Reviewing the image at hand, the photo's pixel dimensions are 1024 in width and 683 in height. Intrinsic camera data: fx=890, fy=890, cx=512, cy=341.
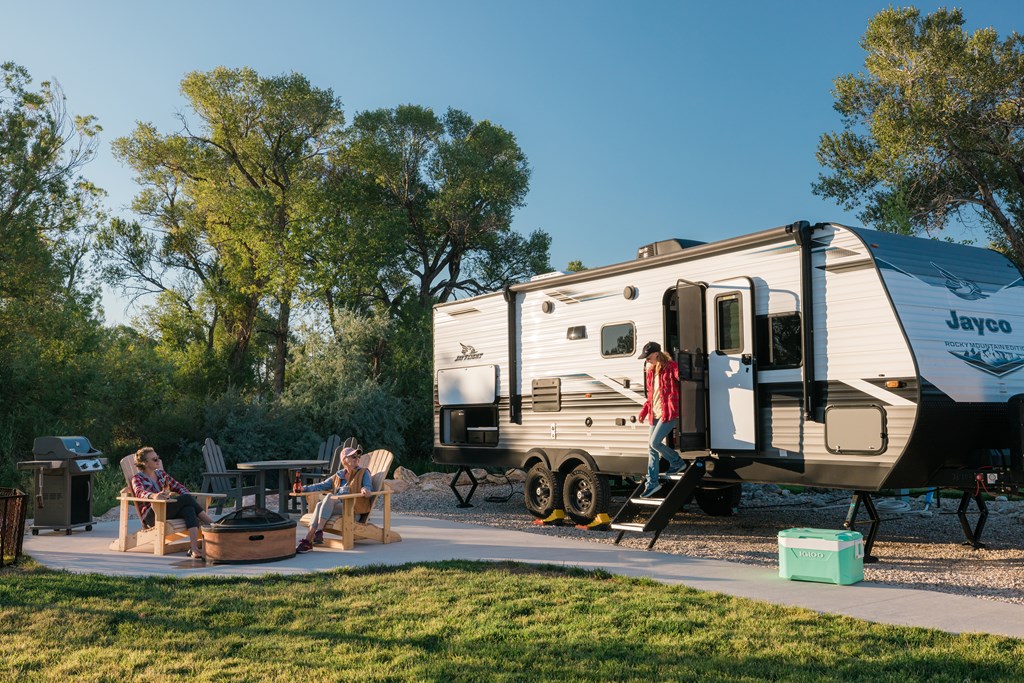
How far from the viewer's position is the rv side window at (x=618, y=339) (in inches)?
405

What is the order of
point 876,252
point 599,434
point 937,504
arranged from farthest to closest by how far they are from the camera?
point 937,504, point 599,434, point 876,252

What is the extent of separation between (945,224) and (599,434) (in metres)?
15.0

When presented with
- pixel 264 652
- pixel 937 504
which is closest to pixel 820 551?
pixel 264 652

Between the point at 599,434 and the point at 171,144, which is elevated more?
the point at 171,144

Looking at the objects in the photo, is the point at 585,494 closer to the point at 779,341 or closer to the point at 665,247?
the point at 665,247

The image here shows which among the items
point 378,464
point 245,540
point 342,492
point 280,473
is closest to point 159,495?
point 245,540

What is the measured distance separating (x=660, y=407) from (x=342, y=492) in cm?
342

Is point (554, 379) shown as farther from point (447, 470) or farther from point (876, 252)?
point (447, 470)

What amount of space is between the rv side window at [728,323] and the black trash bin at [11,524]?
6817 mm

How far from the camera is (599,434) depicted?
10711mm

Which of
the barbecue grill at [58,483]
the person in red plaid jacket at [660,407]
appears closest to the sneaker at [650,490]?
the person in red plaid jacket at [660,407]

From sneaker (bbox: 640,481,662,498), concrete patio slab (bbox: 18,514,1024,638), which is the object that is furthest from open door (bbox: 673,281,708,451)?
concrete patio slab (bbox: 18,514,1024,638)

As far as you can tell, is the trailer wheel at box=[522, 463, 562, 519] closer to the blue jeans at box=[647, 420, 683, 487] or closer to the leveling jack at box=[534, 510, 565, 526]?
the leveling jack at box=[534, 510, 565, 526]

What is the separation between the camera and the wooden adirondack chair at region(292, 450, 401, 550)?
29.7 ft
